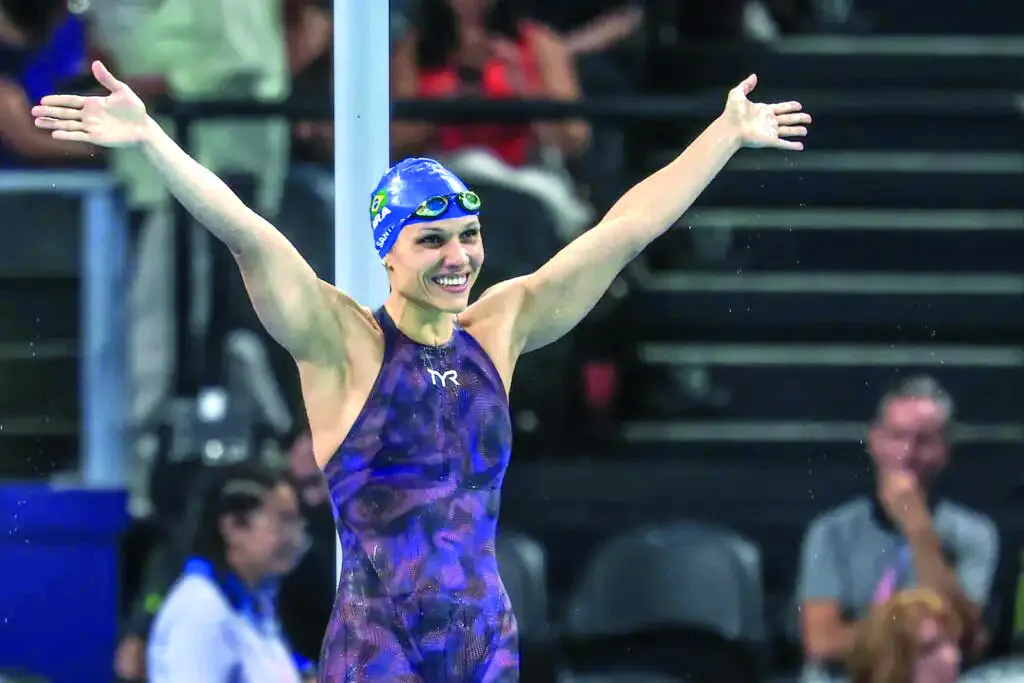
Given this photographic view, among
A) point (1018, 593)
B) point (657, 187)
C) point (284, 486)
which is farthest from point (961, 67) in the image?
point (657, 187)

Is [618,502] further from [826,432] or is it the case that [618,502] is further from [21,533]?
[21,533]

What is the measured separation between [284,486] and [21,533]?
3.12 ft

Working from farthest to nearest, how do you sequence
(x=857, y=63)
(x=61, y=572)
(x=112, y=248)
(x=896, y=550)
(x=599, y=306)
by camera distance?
(x=857, y=63) → (x=599, y=306) → (x=112, y=248) → (x=61, y=572) → (x=896, y=550)

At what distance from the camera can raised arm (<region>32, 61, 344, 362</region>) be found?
3.51 metres

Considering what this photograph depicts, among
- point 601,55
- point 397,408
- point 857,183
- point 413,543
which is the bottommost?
point 413,543

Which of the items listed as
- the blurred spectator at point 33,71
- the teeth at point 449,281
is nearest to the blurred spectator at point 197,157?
the blurred spectator at point 33,71

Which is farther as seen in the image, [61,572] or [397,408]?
[61,572]

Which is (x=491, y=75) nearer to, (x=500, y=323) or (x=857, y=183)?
(x=857, y=183)

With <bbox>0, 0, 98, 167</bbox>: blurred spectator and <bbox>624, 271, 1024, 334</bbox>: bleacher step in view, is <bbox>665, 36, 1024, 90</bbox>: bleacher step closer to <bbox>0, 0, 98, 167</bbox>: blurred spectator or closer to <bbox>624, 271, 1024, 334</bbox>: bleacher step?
<bbox>624, 271, 1024, 334</bbox>: bleacher step

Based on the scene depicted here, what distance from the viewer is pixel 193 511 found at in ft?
18.5

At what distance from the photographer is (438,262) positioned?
11.8 ft

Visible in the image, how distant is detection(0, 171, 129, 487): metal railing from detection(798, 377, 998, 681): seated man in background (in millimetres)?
2157

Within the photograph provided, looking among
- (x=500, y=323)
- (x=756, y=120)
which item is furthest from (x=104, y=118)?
(x=756, y=120)

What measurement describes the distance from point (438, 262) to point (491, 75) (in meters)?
3.08
